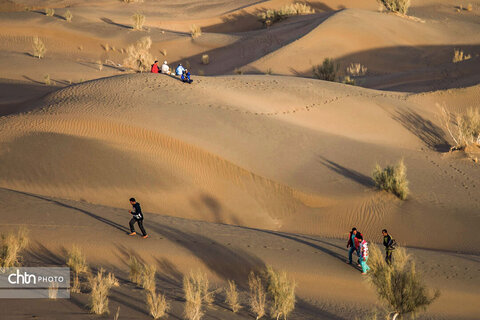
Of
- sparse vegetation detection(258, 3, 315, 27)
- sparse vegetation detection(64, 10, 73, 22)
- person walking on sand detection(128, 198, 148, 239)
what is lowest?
person walking on sand detection(128, 198, 148, 239)

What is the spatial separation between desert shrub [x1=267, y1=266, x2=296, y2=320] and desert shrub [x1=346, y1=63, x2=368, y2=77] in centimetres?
2482

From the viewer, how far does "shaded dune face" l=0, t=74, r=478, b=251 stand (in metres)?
14.8

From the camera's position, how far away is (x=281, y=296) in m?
9.04

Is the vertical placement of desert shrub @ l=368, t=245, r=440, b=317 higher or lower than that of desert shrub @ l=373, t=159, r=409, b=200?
lower

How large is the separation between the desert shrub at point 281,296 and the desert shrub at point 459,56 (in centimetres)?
2496

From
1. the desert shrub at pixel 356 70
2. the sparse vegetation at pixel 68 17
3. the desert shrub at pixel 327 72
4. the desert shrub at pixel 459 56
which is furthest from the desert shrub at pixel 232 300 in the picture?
the sparse vegetation at pixel 68 17

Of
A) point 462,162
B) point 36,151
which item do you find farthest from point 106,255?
point 462,162

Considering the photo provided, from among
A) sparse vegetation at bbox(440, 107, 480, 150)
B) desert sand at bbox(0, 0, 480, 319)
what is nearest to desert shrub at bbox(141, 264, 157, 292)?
desert sand at bbox(0, 0, 480, 319)

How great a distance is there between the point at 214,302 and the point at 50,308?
2670mm

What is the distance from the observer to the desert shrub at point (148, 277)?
30.1 ft

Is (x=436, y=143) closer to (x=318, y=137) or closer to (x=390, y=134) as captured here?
(x=390, y=134)

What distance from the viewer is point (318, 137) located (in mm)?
19000

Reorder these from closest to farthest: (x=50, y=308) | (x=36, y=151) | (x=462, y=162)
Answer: (x=50, y=308), (x=36, y=151), (x=462, y=162)

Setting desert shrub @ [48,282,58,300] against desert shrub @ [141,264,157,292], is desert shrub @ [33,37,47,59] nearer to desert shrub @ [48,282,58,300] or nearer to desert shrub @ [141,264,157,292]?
desert shrub @ [141,264,157,292]
